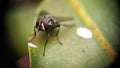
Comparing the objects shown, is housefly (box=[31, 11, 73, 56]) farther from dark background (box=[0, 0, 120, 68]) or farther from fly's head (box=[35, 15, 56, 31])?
dark background (box=[0, 0, 120, 68])

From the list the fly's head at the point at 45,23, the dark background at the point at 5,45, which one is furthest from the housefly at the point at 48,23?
the dark background at the point at 5,45

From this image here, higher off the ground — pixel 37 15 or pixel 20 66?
pixel 37 15

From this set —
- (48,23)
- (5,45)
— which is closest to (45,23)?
(48,23)

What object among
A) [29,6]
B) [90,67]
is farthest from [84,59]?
[29,6]

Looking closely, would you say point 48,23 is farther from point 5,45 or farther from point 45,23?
point 5,45

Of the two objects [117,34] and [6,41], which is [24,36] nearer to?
[6,41]

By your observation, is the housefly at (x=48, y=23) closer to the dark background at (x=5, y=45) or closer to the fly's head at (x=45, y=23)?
the fly's head at (x=45, y=23)

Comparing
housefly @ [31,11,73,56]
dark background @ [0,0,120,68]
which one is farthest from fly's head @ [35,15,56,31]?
dark background @ [0,0,120,68]
